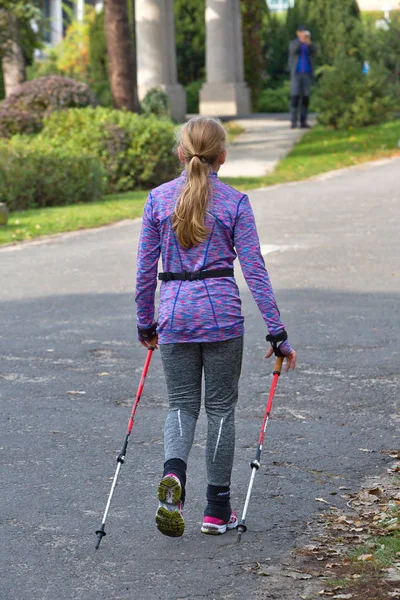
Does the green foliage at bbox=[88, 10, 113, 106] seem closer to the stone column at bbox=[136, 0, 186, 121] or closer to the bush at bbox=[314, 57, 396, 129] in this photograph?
the stone column at bbox=[136, 0, 186, 121]

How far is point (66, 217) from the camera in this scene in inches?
671

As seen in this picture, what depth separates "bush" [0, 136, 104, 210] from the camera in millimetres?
18422

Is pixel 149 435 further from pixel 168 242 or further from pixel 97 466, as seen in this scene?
pixel 168 242

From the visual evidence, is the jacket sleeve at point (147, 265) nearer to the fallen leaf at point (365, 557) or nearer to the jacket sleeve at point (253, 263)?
the jacket sleeve at point (253, 263)

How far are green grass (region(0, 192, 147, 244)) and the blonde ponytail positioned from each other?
34.2ft

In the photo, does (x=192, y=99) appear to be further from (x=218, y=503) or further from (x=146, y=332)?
(x=218, y=503)

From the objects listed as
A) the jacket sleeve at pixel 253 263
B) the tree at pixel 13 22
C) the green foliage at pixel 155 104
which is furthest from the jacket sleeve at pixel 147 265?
the green foliage at pixel 155 104

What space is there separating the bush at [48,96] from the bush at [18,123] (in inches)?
8.6

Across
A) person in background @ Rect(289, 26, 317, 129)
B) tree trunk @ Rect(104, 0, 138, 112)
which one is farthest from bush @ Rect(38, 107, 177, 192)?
person in background @ Rect(289, 26, 317, 129)

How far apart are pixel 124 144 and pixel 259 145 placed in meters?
7.99

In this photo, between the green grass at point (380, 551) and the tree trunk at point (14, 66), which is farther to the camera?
the tree trunk at point (14, 66)

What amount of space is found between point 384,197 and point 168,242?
46.8 ft

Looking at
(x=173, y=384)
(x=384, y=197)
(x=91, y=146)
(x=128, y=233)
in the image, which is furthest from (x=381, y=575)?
(x=91, y=146)

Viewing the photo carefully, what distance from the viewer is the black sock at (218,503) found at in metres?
5.03
